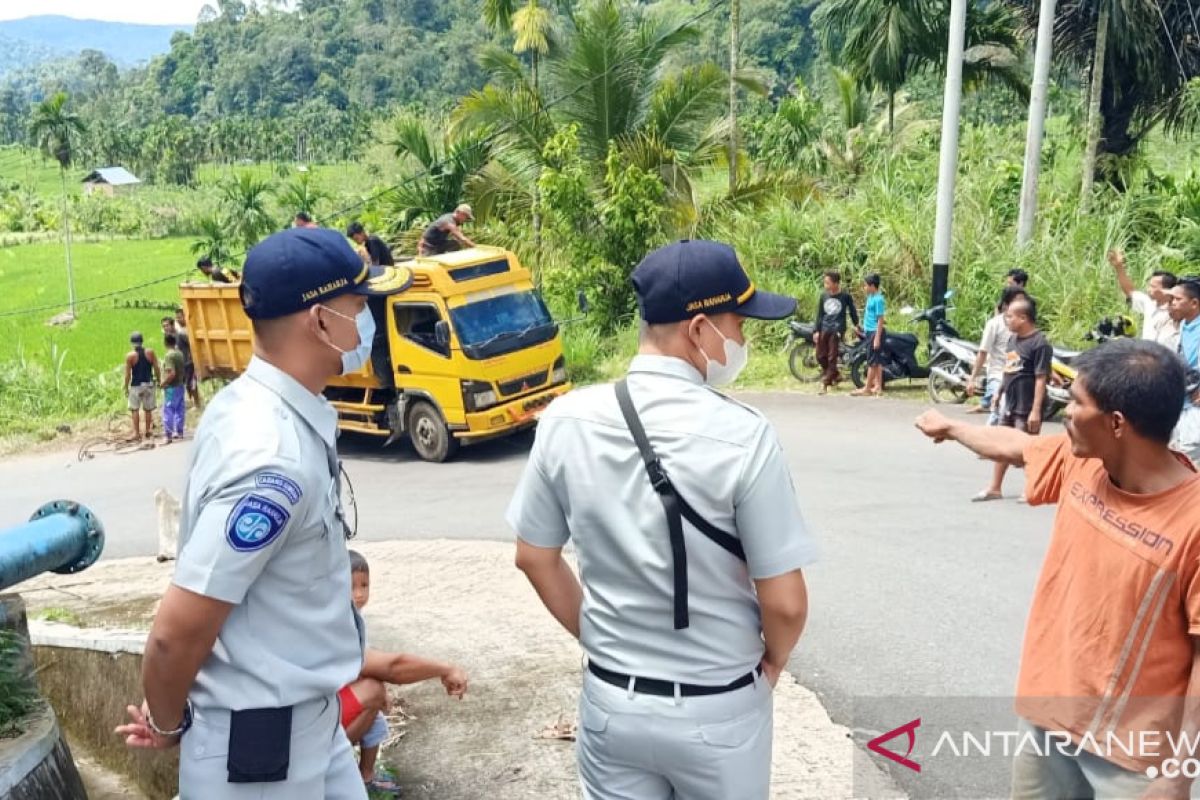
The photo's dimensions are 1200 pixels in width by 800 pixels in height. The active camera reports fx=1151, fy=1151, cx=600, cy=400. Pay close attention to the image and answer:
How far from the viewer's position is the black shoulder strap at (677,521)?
2.49 meters

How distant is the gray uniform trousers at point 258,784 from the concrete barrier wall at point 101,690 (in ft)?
7.72

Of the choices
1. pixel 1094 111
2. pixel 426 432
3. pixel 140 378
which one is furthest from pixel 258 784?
pixel 1094 111

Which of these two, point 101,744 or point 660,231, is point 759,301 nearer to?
point 101,744

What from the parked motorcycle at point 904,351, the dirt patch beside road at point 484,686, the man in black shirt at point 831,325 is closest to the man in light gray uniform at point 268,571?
the dirt patch beside road at point 484,686

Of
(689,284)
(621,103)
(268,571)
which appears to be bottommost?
(268,571)

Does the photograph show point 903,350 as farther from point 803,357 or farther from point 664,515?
point 664,515

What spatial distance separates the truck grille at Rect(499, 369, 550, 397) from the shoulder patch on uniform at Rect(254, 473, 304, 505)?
9.58m

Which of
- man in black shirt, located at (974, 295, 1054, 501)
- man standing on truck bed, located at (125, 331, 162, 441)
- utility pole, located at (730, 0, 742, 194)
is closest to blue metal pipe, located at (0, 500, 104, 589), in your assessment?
man in black shirt, located at (974, 295, 1054, 501)

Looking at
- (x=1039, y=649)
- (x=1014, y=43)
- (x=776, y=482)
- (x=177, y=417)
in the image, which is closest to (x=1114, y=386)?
(x=1039, y=649)

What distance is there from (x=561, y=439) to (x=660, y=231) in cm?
1458

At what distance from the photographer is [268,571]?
2422mm

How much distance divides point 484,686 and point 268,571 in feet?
10.8

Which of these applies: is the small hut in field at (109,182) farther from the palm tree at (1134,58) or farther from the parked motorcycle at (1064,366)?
the parked motorcycle at (1064,366)

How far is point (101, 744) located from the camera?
16.1 ft
